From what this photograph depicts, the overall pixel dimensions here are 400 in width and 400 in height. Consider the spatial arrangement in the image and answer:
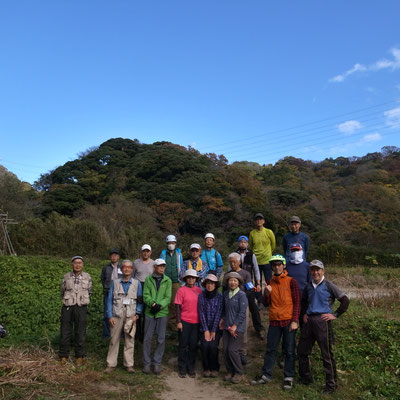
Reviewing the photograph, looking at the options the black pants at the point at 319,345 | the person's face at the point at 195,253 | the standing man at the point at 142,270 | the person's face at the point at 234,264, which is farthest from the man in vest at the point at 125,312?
the black pants at the point at 319,345

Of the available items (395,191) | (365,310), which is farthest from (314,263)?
(395,191)

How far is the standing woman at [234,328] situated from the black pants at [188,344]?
1.53 feet

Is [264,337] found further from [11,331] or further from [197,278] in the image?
[11,331]

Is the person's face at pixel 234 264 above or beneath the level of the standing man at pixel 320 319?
above

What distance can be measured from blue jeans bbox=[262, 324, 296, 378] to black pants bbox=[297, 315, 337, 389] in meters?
0.14

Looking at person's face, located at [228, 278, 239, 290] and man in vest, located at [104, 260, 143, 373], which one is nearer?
person's face, located at [228, 278, 239, 290]

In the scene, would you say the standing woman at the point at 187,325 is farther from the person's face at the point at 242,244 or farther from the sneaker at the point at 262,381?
the person's face at the point at 242,244

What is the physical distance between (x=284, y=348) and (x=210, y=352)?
107 centimetres

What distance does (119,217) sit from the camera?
22.4 m

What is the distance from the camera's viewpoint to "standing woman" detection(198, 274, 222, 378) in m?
5.40

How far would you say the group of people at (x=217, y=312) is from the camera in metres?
5.01

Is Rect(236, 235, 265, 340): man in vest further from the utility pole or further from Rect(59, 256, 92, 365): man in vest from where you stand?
the utility pole

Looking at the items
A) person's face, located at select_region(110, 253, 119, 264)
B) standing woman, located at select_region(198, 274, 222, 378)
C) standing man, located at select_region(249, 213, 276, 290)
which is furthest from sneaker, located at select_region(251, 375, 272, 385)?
person's face, located at select_region(110, 253, 119, 264)

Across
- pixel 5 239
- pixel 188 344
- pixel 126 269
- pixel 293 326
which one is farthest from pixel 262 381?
pixel 5 239
